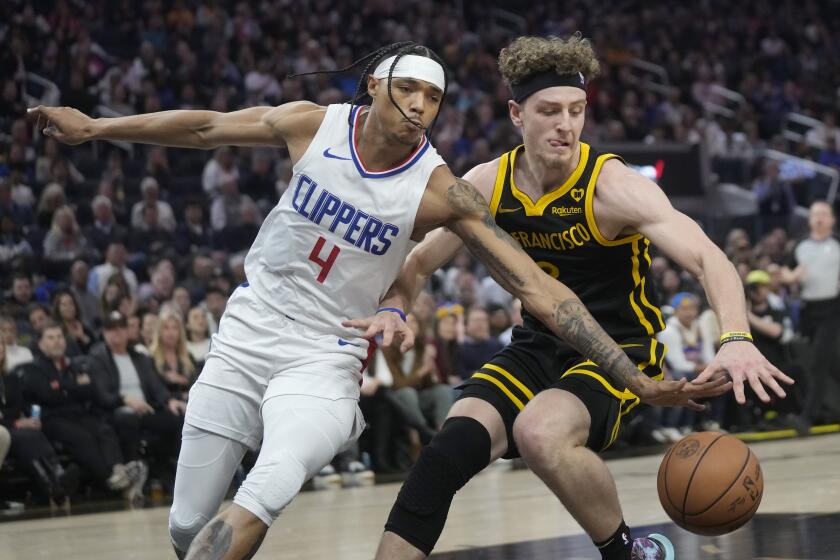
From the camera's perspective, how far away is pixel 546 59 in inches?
204

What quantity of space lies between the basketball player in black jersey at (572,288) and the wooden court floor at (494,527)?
1.59 m

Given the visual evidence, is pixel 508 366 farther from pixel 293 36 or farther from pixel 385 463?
pixel 293 36

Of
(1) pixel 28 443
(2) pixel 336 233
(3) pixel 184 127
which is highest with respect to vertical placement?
(3) pixel 184 127

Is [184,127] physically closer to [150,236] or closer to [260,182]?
[150,236]

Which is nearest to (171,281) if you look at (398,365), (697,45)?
(398,365)

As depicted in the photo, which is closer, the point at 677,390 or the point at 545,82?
the point at 677,390

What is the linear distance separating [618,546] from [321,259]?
5.05 ft

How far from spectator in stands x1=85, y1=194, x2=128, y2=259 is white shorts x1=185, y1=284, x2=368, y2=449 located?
8.64 m

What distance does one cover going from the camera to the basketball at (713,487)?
4879 millimetres

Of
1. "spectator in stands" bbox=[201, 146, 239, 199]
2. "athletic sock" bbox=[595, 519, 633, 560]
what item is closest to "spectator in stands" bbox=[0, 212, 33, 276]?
"spectator in stands" bbox=[201, 146, 239, 199]

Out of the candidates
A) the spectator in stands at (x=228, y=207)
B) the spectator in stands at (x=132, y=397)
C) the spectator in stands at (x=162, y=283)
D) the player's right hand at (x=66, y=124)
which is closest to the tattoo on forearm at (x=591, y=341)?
the player's right hand at (x=66, y=124)

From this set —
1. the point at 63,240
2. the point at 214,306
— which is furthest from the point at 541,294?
the point at 63,240

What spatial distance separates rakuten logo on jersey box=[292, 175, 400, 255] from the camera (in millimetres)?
4680

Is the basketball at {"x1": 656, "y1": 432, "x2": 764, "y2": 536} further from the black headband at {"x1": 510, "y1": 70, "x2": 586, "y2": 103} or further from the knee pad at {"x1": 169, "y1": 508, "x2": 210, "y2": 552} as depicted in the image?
the knee pad at {"x1": 169, "y1": 508, "x2": 210, "y2": 552}
